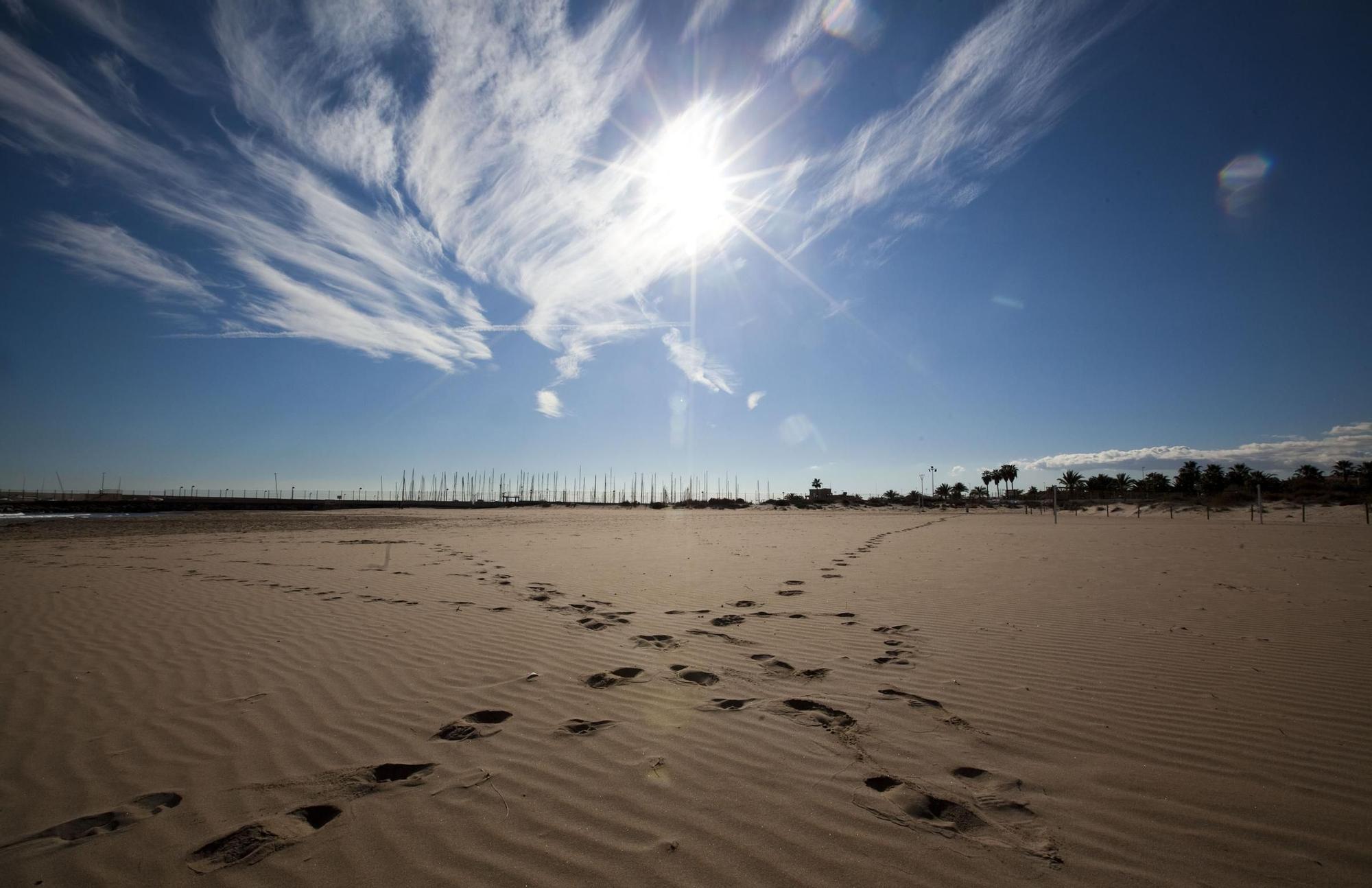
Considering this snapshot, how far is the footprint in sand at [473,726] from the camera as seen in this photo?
3.62 metres

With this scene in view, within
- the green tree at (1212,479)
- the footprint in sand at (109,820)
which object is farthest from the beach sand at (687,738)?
the green tree at (1212,479)

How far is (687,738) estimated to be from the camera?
3.55 meters

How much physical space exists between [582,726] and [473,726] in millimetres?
765

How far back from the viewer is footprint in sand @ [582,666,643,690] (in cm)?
458

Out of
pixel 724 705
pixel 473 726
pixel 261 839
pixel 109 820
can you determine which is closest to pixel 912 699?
pixel 724 705

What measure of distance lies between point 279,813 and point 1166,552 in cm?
1873

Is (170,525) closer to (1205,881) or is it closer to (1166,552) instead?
(1205,881)

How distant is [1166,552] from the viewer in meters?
14.3

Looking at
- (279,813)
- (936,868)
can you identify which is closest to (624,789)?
(936,868)

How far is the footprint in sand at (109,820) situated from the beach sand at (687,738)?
0.6 inches

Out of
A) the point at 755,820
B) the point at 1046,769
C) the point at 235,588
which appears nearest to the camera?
the point at 755,820

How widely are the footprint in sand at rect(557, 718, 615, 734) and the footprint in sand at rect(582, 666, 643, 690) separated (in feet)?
2.08

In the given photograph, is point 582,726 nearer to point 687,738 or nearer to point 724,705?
point 687,738

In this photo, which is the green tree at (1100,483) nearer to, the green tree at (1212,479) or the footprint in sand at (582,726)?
the green tree at (1212,479)
